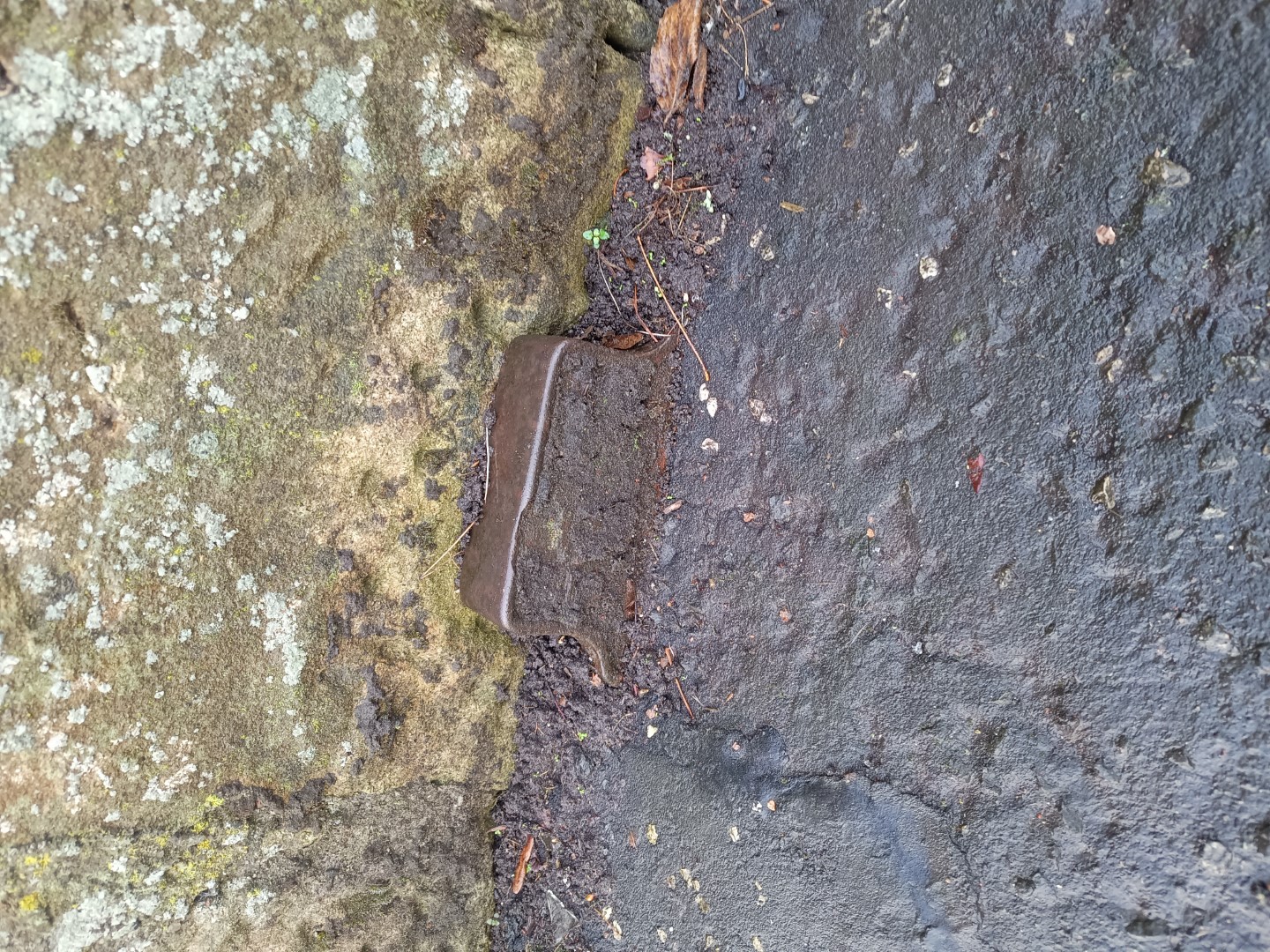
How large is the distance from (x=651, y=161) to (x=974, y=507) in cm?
108

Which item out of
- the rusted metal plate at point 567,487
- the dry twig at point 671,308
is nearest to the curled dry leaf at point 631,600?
the rusted metal plate at point 567,487

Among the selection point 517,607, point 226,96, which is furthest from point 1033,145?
point 226,96

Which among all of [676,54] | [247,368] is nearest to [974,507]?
[676,54]

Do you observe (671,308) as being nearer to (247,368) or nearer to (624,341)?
(624,341)

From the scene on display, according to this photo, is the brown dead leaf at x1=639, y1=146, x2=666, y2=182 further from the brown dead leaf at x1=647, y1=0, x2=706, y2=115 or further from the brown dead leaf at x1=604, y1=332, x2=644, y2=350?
the brown dead leaf at x1=604, y1=332, x2=644, y2=350

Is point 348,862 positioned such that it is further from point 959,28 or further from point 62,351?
point 959,28

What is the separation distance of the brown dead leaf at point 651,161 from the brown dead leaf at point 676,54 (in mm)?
106

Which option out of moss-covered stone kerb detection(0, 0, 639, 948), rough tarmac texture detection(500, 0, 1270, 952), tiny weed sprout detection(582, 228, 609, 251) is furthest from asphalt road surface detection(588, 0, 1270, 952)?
moss-covered stone kerb detection(0, 0, 639, 948)

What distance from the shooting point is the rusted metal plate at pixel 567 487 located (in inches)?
69.6

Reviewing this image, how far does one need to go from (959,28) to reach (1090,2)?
225 mm

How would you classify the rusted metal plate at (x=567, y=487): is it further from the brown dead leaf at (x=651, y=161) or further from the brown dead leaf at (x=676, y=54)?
the brown dead leaf at (x=676, y=54)

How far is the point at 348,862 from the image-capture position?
6.31 feet

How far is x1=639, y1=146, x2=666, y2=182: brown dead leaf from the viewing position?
6.40ft

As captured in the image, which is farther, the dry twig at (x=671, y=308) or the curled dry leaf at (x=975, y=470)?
the dry twig at (x=671, y=308)
